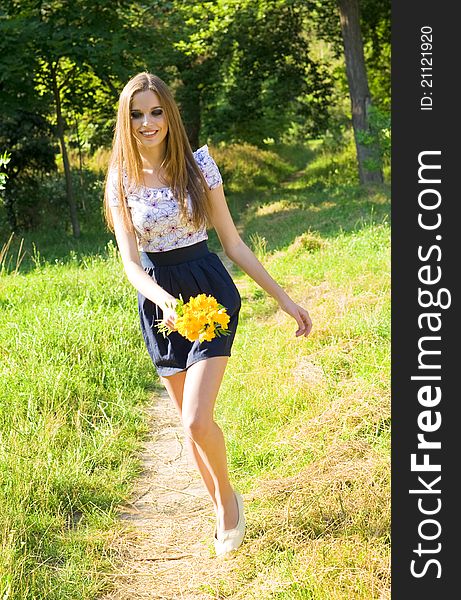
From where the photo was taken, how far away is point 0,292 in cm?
891

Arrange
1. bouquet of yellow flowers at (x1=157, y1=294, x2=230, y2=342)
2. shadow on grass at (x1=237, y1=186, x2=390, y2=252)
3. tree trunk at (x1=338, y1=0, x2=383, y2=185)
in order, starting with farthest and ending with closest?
tree trunk at (x1=338, y1=0, x2=383, y2=185), shadow on grass at (x1=237, y1=186, x2=390, y2=252), bouquet of yellow flowers at (x1=157, y1=294, x2=230, y2=342)

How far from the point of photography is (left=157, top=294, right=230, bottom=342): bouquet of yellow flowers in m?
3.64

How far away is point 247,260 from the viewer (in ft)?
13.9

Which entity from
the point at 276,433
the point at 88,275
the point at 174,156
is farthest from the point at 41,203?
the point at 174,156

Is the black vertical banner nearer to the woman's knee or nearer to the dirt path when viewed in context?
the woman's knee

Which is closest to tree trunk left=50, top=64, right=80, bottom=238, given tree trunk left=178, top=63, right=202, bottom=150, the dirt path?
tree trunk left=178, top=63, right=202, bottom=150

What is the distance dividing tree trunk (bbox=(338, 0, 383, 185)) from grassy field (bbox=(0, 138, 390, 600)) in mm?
7939

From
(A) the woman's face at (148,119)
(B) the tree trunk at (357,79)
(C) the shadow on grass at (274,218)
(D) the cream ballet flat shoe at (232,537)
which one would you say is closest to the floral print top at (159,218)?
(A) the woman's face at (148,119)

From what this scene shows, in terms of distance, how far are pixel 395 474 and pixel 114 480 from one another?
2.22 meters

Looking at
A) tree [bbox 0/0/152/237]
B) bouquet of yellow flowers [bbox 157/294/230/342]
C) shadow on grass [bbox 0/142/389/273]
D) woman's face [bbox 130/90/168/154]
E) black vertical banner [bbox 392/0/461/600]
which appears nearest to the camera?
black vertical banner [bbox 392/0/461/600]

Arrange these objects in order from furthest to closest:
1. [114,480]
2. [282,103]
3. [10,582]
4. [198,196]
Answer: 1. [282,103]
2. [114,480]
3. [198,196]
4. [10,582]

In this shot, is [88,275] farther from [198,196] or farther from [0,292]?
[198,196]

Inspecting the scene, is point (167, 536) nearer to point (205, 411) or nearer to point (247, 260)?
point (205, 411)

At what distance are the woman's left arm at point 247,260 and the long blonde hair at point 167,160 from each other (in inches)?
2.6
